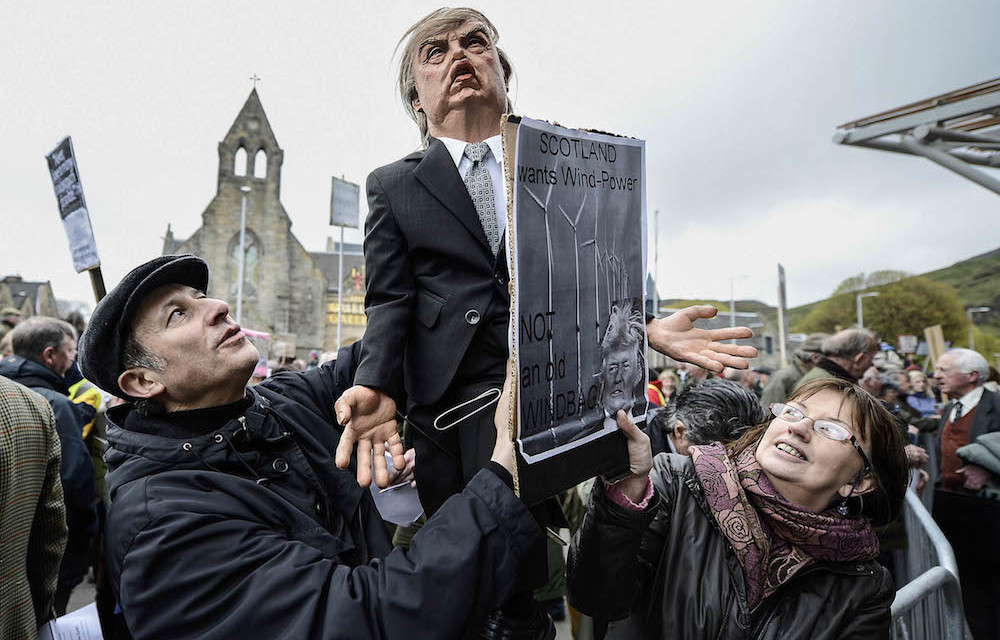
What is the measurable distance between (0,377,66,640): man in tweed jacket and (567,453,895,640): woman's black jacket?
5.53ft

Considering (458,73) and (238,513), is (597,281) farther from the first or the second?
(238,513)

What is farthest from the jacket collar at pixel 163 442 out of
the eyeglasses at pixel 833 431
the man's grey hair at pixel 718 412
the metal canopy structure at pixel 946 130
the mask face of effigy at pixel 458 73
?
the metal canopy structure at pixel 946 130

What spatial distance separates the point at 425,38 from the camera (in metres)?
2.01

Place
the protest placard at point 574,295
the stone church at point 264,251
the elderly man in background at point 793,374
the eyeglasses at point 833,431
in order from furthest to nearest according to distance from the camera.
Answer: the stone church at point 264,251 → the elderly man in background at point 793,374 → the eyeglasses at point 833,431 → the protest placard at point 574,295

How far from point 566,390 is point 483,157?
0.78m

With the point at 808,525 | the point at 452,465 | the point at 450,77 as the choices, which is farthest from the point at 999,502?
the point at 450,77

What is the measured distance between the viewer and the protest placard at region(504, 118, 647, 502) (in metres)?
1.32

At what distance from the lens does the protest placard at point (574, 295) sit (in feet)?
4.32

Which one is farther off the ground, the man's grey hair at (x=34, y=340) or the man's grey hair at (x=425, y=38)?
the man's grey hair at (x=425, y=38)

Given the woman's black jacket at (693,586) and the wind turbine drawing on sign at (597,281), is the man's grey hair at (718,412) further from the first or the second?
the wind turbine drawing on sign at (597,281)

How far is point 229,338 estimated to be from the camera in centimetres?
204

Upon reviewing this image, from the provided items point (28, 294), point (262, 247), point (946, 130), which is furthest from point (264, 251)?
point (946, 130)

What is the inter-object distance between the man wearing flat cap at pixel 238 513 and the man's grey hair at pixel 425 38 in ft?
3.04

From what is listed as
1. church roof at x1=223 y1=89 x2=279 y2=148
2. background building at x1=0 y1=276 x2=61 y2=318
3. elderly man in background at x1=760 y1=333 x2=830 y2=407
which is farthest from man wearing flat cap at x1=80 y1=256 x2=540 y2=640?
background building at x1=0 y1=276 x2=61 y2=318
